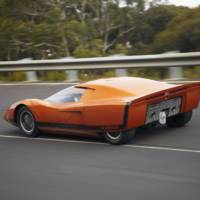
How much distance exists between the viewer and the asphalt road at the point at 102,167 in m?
6.14

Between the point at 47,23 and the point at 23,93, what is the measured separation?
15.7 m

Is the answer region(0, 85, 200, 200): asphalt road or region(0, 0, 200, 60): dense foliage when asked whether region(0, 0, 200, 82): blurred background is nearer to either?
region(0, 0, 200, 60): dense foliage

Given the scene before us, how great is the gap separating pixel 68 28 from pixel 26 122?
21.0m

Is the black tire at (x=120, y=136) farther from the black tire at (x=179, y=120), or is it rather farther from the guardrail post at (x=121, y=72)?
the guardrail post at (x=121, y=72)

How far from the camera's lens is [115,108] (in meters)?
8.06

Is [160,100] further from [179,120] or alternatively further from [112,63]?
[112,63]

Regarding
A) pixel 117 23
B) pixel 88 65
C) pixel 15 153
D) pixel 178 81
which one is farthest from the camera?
pixel 117 23

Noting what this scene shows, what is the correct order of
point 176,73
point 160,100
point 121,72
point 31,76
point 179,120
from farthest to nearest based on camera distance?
1. point 31,76
2. point 121,72
3. point 176,73
4. point 179,120
5. point 160,100

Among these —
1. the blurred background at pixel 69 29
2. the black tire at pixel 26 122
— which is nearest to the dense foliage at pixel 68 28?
the blurred background at pixel 69 29

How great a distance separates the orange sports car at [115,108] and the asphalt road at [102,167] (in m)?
0.23

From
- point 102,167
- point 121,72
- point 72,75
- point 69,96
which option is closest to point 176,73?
point 121,72

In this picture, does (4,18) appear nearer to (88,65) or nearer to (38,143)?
Result: (88,65)

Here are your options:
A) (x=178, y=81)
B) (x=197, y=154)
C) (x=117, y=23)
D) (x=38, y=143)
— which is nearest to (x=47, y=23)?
(x=117, y=23)

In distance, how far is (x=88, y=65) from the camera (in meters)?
16.8
